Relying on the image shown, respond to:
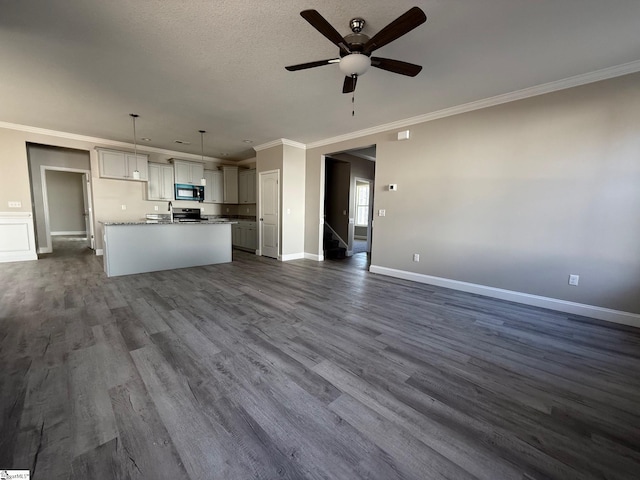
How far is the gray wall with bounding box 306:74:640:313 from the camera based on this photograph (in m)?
2.81

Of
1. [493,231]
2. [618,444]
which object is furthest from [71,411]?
[493,231]

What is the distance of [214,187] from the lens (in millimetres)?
7805

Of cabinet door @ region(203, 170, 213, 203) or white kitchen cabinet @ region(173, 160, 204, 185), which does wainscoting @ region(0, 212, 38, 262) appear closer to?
white kitchen cabinet @ region(173, 160, 204, 185)

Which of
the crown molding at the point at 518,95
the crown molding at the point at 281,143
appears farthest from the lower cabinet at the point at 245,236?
the crown molding at the point at 518,95

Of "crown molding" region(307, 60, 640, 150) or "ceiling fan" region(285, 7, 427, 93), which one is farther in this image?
"crown molding" region(307, 60, 640, 150)

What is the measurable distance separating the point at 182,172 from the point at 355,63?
637 cm

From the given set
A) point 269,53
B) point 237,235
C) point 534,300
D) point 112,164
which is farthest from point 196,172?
point 534,300

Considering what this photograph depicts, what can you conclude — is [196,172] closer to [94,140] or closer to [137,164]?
[137,164]

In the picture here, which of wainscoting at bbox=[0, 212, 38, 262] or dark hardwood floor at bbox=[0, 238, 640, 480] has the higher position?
wainscoting at bbox=[0, 212, 38, 262]

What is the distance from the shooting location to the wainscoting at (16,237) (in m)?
5.11

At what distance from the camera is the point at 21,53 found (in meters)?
2.61

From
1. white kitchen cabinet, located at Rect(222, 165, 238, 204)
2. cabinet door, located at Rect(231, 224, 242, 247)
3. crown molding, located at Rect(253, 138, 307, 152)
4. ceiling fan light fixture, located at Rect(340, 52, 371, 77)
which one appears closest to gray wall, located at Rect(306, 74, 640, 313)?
crown molding, located at Rect(253, 138, 307, 152)

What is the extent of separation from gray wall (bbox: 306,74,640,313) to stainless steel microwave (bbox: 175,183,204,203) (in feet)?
18.4

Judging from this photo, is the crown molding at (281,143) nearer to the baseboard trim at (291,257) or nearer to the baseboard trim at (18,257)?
the baseboard trim at (291,257)
